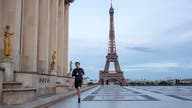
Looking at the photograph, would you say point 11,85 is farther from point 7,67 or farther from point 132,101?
point 132,101

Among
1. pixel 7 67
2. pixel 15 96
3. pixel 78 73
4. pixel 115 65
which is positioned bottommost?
pixel 15 96

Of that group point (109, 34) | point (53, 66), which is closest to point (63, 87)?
point (53, 66)

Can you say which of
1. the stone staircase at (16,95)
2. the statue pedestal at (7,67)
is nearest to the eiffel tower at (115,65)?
the statue pedestal at (7,67)

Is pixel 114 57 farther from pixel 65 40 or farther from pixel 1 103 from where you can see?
pixel 1 103

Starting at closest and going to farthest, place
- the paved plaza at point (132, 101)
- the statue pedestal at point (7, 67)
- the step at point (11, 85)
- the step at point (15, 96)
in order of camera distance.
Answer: the step at point (15, 96), the paved plaza at point (132, 101), the step at point (11, 85), the statue pedestal at point (7, 67)

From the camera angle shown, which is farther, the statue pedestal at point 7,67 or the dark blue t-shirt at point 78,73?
the statue pedestal at point 7,67

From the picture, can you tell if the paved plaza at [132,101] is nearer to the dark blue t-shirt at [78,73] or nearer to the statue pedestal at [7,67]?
the dark blue t-shirt at [78,73]

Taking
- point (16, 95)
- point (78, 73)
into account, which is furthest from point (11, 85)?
point (16, 95)

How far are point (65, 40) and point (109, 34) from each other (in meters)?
60.4

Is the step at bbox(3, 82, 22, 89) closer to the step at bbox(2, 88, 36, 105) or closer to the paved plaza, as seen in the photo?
the step at bbox(2, 88, 36, 105)

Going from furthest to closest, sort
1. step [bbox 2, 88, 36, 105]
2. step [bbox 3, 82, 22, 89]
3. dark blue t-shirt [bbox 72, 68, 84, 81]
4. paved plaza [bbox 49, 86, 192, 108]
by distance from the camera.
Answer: dark blue t-shirt [bbox 72, 68, 84, 81]
step [bbox 3, 82, 22, 89]
paved plaza [bbox 49, 86, 192, 108]
step [bbox 2, 88, 36, 105]

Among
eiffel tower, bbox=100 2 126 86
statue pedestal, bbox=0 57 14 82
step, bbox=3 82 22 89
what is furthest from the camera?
eiffel tower, bbox=100 2 126 86

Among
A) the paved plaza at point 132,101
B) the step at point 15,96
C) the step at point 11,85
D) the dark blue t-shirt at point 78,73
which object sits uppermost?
the dark blue t-shirt at point 78,73

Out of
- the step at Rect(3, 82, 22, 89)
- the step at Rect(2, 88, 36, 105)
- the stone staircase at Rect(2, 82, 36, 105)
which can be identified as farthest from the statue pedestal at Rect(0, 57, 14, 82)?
the step at Rect(2, 88, 36, 105)
